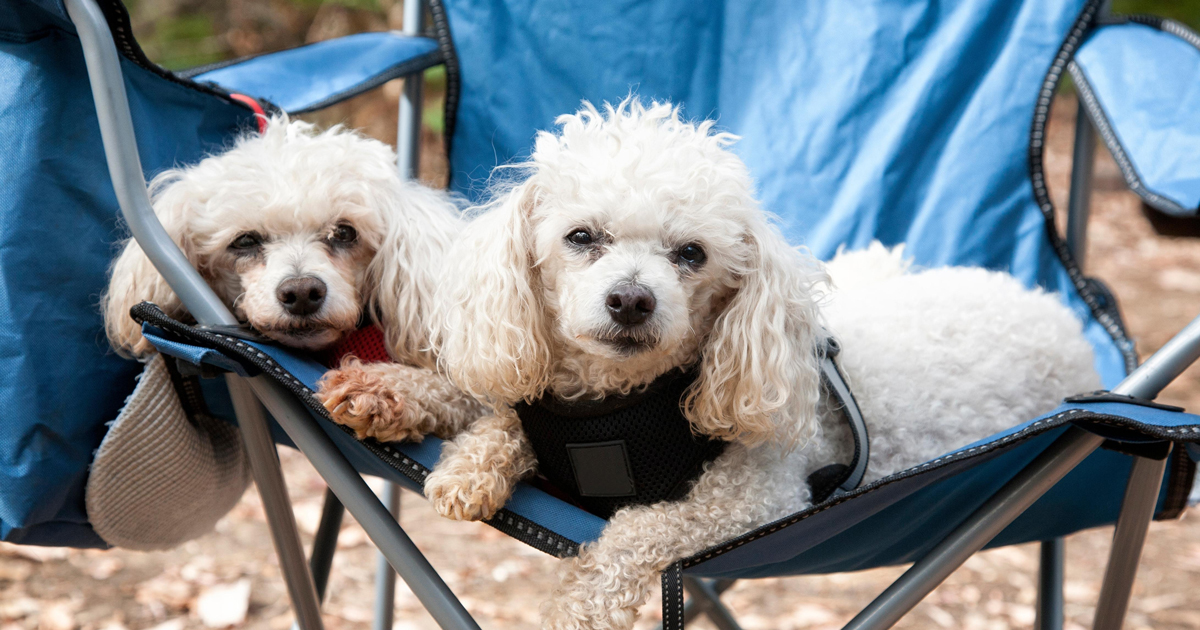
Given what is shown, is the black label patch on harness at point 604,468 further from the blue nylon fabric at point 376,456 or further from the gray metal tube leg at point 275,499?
the gray metal tube leg at point 275,499

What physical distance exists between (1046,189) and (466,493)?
1259mm

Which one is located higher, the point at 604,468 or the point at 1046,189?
the point at 1046,189

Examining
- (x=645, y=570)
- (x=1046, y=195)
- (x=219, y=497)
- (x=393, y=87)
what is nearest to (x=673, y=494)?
(x=645, y=570)

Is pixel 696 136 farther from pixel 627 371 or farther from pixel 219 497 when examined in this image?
pixel 219 497

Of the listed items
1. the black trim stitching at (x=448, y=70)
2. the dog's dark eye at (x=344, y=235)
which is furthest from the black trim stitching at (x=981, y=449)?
the black trim stitching at (x=448, y=70)

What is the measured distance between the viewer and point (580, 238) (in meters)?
1.08

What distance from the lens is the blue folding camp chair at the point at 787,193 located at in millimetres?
943

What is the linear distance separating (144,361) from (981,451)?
974mm

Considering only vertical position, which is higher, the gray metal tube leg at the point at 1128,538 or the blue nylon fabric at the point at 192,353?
the blue nylon fabric at the point at 192,353

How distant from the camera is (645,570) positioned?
3.24 ft

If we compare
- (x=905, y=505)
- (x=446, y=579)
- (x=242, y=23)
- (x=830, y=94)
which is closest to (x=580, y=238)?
(x=905, y=505)

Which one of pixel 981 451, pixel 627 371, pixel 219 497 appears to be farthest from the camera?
pixel 219 497

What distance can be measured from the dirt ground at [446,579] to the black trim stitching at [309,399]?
38.1 inches

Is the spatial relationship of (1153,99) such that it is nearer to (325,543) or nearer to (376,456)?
(376,456)
